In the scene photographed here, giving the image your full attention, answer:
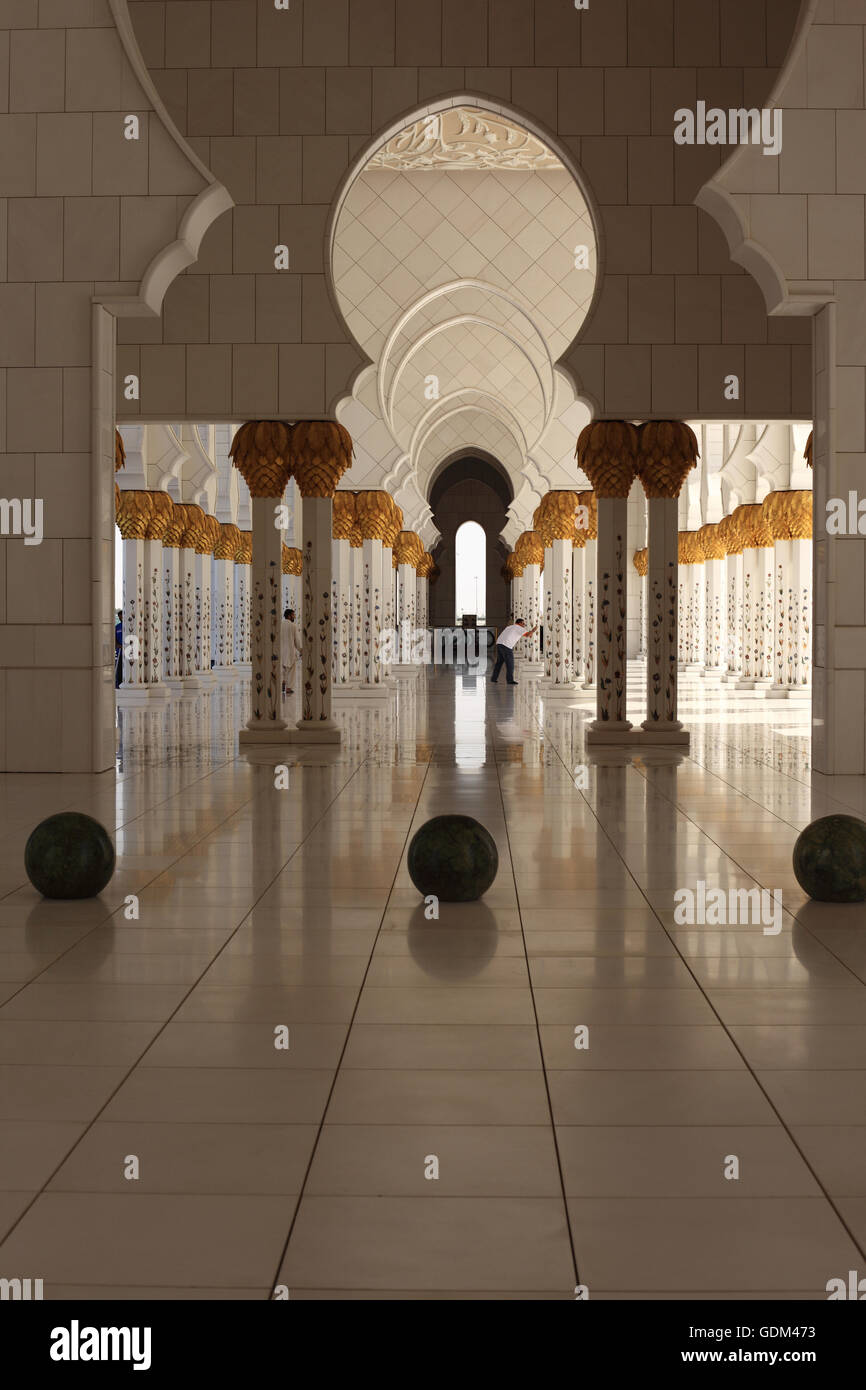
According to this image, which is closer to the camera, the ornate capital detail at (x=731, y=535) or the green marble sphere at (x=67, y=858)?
the green marble sphere at (x=67, y=858)

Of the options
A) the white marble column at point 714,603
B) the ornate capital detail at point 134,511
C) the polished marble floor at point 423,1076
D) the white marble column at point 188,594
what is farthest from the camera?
the white marble column at point 714,603

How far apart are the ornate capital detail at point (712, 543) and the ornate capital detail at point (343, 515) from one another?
6667mm

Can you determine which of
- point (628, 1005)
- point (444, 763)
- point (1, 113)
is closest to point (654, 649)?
point (444, 763)

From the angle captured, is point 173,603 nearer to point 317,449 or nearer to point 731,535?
point 731,535

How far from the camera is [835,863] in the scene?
4.52 meters

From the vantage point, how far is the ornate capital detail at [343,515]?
1639 cm

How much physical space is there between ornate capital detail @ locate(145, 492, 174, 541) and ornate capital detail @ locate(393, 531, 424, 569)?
6.93 m

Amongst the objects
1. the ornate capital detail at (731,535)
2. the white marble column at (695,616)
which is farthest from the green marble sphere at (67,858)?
the white marble column at (695,616)

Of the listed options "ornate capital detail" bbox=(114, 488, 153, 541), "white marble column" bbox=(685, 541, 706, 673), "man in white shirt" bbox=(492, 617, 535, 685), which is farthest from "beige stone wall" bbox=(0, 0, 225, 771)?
"white marble column" bbox=(685, 541, 706, 673)

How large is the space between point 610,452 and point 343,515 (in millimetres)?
6825

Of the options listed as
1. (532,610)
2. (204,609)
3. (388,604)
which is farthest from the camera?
(532,610)

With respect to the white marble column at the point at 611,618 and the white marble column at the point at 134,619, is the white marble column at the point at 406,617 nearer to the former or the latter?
the white marble column at the point at 134,619

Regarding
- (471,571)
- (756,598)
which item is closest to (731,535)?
(756,598)

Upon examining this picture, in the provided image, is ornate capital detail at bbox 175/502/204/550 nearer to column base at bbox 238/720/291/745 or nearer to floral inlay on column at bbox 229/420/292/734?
floral inlay on column at bbox 229/420/292/734
